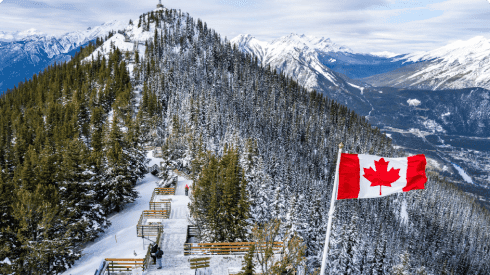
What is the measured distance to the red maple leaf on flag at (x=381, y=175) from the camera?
10.7m

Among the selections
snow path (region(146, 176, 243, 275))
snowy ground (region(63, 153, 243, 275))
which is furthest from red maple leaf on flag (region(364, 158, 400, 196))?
snow path (region(146, 176, 243, 275))

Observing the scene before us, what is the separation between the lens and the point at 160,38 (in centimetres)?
18000

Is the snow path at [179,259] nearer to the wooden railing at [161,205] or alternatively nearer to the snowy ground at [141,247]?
the snowy ground at [141,247]

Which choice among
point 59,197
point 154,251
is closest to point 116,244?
point 59,197

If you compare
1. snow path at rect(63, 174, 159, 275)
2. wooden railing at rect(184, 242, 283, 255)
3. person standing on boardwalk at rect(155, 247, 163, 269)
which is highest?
person standing on boardwalk at rect(155, 247, 163, 269)

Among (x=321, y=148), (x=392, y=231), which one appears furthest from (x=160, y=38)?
(x=392, y=231)

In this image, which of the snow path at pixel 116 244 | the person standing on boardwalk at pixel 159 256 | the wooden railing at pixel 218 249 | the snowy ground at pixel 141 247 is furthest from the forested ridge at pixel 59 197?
the wooden railing at pixel 218 249

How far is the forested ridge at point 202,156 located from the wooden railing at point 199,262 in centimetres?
708

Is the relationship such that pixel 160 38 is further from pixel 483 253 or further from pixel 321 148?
pixel 483 253

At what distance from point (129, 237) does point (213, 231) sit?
9385 millimetres

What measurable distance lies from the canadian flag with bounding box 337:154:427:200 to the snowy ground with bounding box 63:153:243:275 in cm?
1504

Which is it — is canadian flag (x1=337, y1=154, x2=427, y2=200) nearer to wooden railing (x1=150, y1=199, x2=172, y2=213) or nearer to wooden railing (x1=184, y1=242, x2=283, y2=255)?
wooden railing (x1=184, y1=242, x2=283, y2=255)

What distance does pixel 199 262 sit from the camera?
74.1 feet

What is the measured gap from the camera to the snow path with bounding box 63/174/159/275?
2579 cm
